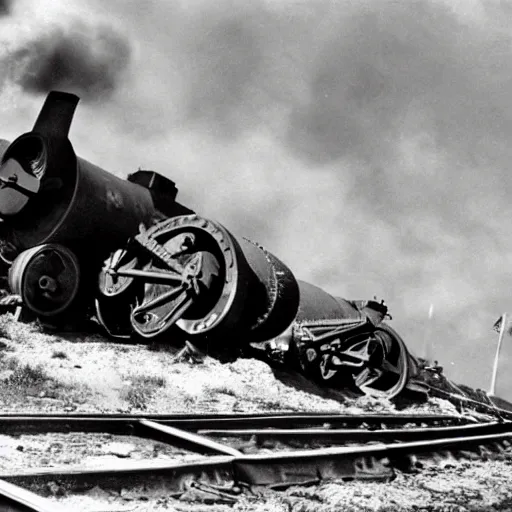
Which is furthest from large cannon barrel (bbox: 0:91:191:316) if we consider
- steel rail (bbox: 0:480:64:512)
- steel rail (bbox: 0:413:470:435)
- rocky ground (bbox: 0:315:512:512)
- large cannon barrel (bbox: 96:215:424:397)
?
steel rail (bbox: 0:480:64:512)

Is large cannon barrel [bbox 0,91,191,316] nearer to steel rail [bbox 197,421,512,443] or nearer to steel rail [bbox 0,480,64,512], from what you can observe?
steel rail [bbox 197,421,512,443]

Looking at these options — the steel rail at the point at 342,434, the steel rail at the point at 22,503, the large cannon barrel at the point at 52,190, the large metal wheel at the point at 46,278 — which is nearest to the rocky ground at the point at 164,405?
the steel rail at the point at 22,503

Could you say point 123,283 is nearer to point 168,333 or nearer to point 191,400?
point 168,333

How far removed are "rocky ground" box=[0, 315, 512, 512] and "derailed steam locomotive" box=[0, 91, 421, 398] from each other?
1.41 ft

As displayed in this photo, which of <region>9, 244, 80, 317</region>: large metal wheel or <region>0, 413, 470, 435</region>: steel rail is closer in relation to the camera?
<region>0, 413, 470, 435</region>: steel rail

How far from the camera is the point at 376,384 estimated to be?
9.54 meters

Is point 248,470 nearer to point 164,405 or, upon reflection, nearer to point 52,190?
point 164,405

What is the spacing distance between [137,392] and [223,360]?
2.29 m

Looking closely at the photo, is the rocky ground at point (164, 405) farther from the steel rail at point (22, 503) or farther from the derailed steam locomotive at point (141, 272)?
the derailed steam locomotive at point (141, 272)

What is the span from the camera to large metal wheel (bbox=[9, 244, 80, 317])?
8.10m

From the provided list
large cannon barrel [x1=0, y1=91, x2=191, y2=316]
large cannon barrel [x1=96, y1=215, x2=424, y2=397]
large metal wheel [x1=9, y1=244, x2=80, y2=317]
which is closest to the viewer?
large cannon barrel [x1=96, y1=215, x2=424, y2=397]

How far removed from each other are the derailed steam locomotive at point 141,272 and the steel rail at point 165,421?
7.31 feet

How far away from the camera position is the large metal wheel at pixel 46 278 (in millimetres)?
8102

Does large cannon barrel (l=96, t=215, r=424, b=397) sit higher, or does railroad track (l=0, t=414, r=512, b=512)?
large cannon barrel (l=96, t=215, r=424, b=397)
